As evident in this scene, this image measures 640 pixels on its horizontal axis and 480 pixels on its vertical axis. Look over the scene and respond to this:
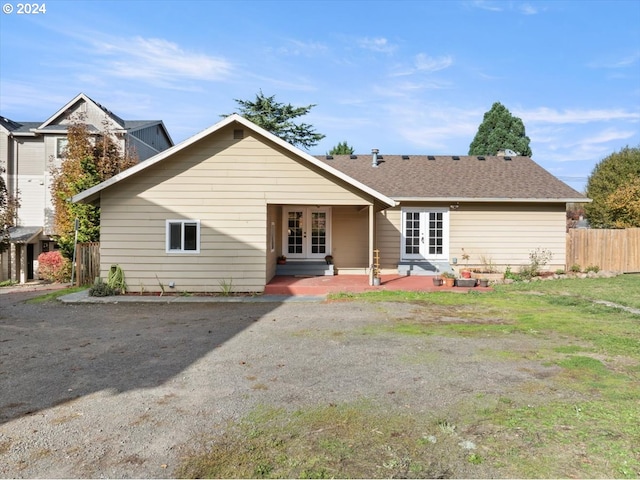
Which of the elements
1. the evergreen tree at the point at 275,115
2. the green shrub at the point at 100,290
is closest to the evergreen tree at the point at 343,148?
the evergreen tree at the point at 275,115

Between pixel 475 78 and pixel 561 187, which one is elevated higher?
pixel 475 78

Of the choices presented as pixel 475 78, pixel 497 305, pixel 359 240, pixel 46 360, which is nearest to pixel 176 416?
pixel 46 360

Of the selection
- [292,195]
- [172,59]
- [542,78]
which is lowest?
[292,195]

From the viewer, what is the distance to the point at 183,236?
12414mm

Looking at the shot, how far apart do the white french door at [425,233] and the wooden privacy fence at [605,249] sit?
5145 millimetres

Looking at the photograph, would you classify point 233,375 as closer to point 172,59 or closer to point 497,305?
point 497,305

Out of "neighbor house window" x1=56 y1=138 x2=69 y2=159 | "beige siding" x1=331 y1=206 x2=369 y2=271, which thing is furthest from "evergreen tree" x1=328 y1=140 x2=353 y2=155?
"beige siding" x1=331 y1=206 x2=369 y2=271

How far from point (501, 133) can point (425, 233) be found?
107ft

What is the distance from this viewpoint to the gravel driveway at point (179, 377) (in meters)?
3.43

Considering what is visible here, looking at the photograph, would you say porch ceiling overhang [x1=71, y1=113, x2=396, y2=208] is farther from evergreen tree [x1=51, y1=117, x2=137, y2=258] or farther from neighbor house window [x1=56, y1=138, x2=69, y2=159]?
neighbor house window [x1=56, y1=138, x2=69, y2=159]

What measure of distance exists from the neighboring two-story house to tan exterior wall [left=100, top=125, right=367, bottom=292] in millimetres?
12762

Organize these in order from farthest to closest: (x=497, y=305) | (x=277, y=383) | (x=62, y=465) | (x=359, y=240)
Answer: (x=359, y=240) < (x=497, y=305) < (x=277, y=383) < (x=62, y=465)

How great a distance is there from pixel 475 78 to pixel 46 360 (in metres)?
19.5

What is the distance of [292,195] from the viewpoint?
12.4 metres
